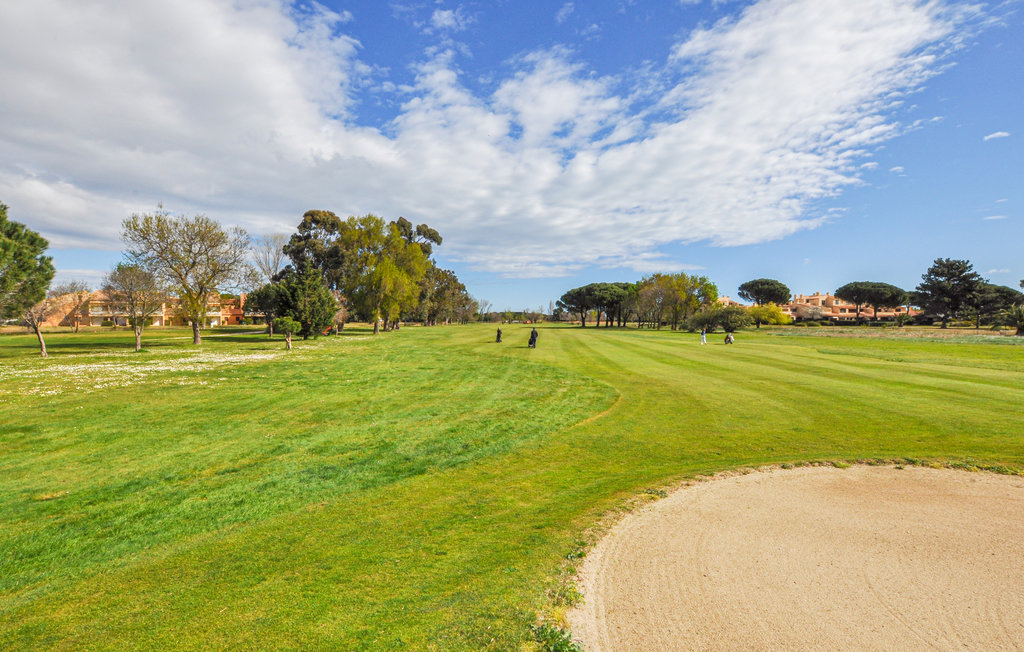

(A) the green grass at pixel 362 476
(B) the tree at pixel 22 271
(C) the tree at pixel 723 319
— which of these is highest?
(B) the tree at pixel 22 271

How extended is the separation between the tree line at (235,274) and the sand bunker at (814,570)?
110 ft

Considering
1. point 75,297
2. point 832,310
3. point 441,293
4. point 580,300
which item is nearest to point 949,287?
point 832,310

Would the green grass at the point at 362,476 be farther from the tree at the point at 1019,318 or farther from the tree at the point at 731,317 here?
the tree at the point at 731,317

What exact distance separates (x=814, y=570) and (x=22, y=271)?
4078 centimetres

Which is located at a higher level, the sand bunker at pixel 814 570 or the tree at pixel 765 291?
Result: the tree at pixel 765 291

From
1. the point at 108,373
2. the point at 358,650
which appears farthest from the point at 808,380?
the point at 108,373

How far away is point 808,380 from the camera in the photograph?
61.3 ft

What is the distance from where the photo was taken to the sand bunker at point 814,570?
4.04 meters

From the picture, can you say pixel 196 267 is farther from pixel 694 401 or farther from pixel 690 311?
pixel 690 311

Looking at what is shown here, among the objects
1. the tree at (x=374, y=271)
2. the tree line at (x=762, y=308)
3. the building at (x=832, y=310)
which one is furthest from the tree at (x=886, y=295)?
the tree at (x=374, y=271)

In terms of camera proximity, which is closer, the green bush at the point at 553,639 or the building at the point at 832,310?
the green bush at the point at 553,639

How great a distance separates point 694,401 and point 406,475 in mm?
10914

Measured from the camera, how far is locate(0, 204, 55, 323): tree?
80.5 ft

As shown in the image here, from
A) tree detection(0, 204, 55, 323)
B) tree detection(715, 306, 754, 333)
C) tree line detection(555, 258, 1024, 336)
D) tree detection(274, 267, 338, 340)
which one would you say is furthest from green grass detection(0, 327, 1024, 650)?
tree line detection(555, 258, 1024, 336)
